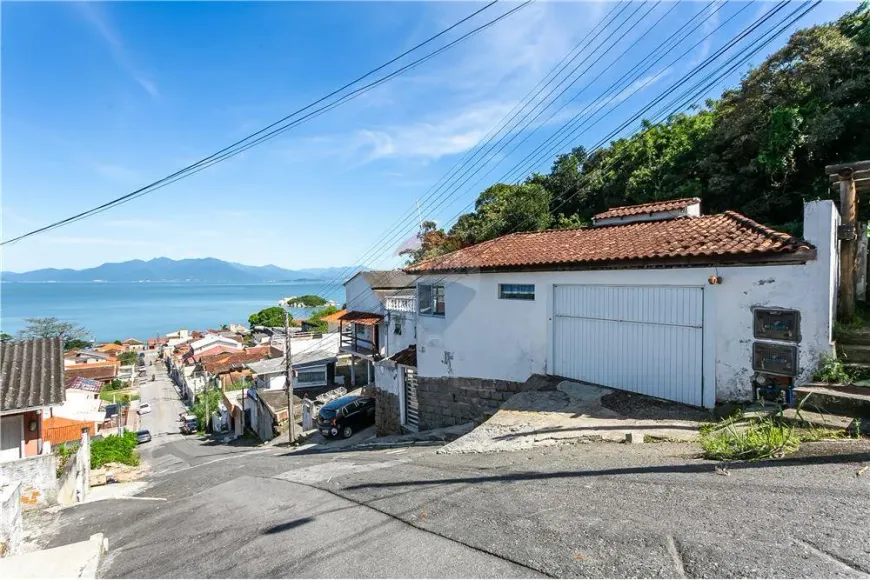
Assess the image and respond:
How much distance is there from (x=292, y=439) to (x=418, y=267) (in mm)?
13479

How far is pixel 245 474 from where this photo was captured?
406 inches

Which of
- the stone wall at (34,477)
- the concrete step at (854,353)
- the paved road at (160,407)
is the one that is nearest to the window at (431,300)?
the concrete step at (854,353)

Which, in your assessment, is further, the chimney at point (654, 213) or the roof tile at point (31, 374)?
the roof tile at point (31, 374)

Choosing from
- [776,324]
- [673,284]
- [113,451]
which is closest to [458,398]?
[673,284]

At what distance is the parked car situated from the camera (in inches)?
790

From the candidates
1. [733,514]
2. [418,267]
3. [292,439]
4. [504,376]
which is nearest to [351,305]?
[292,439]

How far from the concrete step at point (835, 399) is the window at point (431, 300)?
→ 8.74 meters

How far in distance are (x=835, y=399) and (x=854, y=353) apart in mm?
1448

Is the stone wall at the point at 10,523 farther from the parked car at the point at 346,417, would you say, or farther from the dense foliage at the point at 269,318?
the dense foliage at the point at 269,318

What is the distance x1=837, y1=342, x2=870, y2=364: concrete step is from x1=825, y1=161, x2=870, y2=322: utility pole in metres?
1.09

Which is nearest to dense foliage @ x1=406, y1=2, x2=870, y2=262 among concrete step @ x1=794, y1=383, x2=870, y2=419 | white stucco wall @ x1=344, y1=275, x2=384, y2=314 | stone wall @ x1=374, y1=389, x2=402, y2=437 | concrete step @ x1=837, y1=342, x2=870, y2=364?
white stucco wall @ x1=344, y1=275, x2=384, y2=314

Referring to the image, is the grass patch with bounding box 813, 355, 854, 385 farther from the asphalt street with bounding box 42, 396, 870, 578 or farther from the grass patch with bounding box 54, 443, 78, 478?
the grass patch with bounding box 54, 443, 78, 478

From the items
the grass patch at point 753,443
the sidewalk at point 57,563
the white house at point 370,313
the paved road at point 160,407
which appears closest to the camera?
the sidewalk at point 57,563

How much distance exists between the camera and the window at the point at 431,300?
1375 cm
